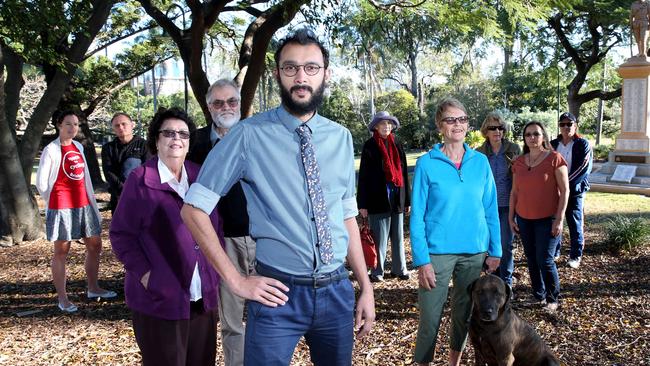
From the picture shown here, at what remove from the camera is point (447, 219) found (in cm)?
366

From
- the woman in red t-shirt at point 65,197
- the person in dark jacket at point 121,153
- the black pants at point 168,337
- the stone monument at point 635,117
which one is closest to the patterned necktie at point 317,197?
the black pants at point 168,337

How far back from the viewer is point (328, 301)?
224 cm

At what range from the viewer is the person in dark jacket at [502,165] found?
5.72 metres

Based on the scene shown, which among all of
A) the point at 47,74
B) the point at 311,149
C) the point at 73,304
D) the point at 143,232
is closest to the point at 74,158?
the point at 73,304

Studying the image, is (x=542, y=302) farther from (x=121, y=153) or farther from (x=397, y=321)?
(x=121, y=153)

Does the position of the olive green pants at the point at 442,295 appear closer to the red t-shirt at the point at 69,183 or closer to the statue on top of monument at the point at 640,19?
the red t-shirt at the point at 69,183

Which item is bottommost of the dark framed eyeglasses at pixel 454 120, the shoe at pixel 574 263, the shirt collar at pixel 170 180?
the shoe at pixel 574 263

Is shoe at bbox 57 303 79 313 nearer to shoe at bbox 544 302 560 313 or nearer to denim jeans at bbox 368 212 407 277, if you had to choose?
denim jeans at bbox 368 212 407 277

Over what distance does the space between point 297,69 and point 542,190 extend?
373cm

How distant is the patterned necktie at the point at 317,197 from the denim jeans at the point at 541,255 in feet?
12.0

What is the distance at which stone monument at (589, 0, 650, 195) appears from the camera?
16.1m

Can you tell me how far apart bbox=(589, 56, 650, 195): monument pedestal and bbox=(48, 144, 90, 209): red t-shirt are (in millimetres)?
14600

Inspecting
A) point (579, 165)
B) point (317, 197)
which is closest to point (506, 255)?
point (579, 165)

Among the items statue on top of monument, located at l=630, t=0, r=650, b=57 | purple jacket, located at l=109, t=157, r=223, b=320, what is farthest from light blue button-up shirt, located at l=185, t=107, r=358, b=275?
statue on top of monument, located at l=630, t=0, r=650, b=57
